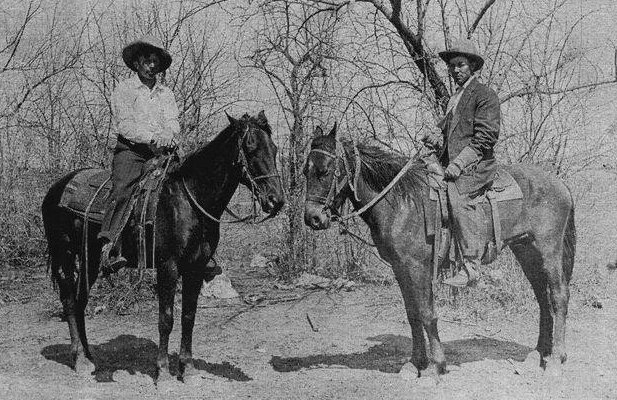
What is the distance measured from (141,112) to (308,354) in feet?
10.5

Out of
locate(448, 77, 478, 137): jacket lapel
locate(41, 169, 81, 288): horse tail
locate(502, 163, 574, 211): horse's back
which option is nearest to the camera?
locate(448, 77, 478, 137): jacket lapel

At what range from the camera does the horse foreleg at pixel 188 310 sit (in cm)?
591

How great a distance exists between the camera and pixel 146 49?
6.34 meters

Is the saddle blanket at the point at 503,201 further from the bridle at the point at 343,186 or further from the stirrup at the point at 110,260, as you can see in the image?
the stirrup at the point at 110,260

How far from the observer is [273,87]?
9914 mm

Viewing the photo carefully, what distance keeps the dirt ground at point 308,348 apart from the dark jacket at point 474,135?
1897 millimetres

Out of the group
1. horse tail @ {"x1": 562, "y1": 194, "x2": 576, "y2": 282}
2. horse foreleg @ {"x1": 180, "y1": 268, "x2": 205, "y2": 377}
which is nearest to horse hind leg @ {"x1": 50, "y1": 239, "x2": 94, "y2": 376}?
horse foreleg @ {"x1": 180, "y1": 268, "x2": 205, "y2": 377}

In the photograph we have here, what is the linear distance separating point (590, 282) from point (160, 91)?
7061 millimetres

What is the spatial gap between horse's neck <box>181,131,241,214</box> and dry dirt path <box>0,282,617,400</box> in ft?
5.65

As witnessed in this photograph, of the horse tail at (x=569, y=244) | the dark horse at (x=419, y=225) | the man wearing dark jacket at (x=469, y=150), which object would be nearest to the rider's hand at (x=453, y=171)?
the man wearing dark jacket at (x=469, y=150)

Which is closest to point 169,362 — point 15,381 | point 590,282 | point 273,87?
point 15,381

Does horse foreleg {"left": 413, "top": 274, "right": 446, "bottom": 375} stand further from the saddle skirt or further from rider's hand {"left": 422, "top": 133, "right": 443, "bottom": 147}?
rider's hand {"left": 422, "top": 133, "right": 443, "bottom": 147}

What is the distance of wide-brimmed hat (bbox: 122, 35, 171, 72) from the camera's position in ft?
20.3

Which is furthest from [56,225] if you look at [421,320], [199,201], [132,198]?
[421,320]
